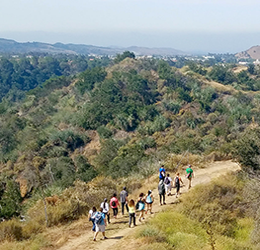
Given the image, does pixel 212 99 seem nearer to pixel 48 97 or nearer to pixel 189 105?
pixel 189 105

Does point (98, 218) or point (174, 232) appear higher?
point (98, 218)

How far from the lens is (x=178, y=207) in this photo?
37.3 ft

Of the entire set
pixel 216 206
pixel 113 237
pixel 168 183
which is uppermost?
pixel 168 183

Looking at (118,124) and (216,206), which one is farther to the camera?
(118,124)

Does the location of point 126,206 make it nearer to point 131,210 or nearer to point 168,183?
point 131,210

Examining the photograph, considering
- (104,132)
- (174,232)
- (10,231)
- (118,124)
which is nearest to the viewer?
(174,232)

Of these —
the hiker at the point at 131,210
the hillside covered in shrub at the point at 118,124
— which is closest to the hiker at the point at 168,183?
the hiker at the point at 131,210

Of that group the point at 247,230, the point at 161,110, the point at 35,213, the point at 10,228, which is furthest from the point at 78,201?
the point at 161,110

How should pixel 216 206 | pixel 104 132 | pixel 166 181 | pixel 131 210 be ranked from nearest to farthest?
pixel 131 210 < pixel 216 206 < pixel 166 181 < pixel 104 132

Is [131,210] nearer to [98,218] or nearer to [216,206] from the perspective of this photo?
[98,218]

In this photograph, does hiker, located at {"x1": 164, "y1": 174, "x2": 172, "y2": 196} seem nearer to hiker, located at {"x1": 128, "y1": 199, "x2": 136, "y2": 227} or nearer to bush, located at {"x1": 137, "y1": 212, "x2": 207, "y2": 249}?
bush, located at {"x1": 137, "y1": 212, "x2": 207, "y2": 249}

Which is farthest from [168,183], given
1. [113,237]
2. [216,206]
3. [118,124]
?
[118,124]

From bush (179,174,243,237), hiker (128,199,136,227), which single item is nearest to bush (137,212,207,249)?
bush (179,174,243,237)

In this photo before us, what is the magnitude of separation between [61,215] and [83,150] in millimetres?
29897
